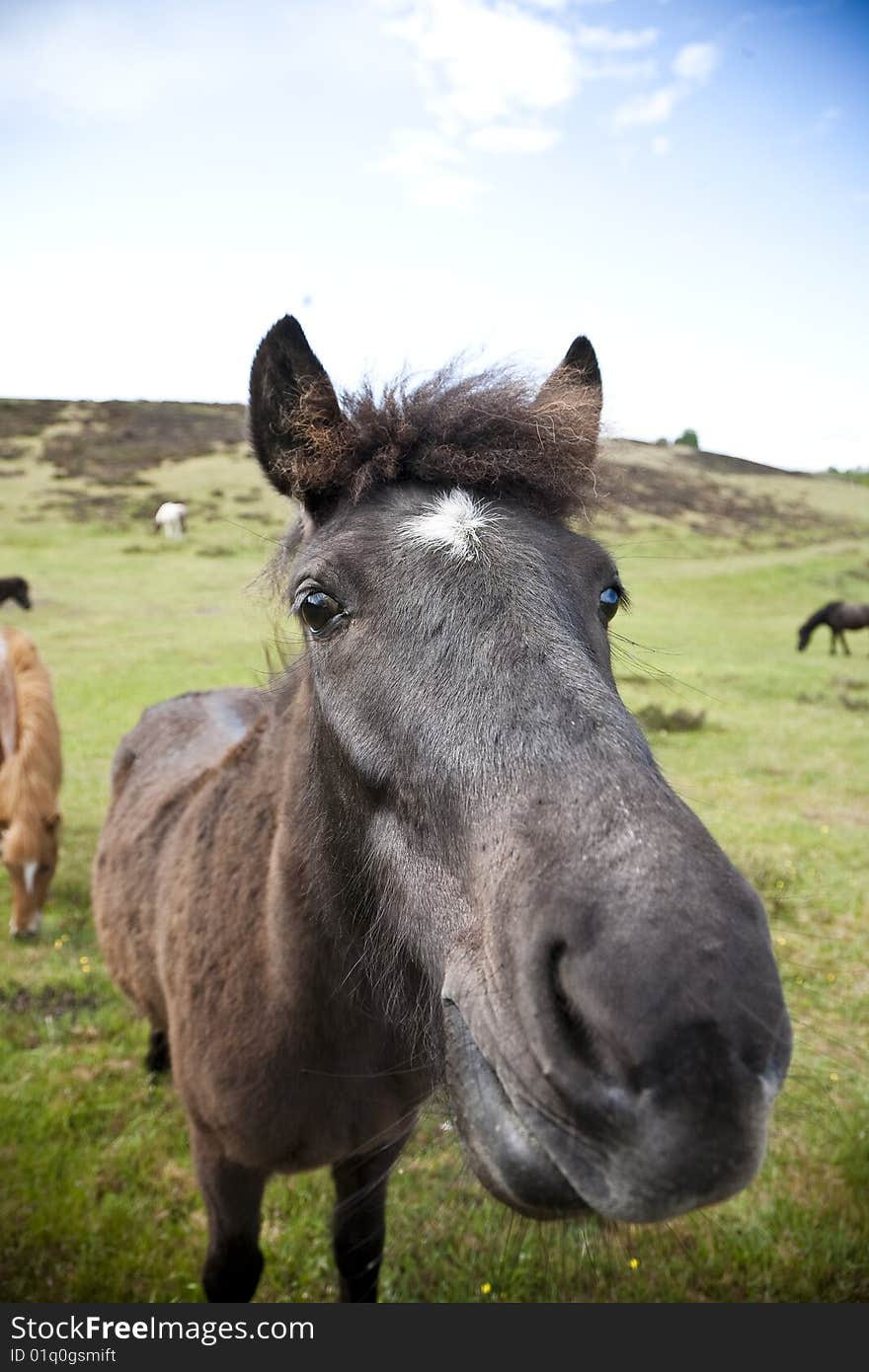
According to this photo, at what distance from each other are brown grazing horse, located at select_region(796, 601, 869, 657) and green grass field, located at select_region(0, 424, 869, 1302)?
458 cm

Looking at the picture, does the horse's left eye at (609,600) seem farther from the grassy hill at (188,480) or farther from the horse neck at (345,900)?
the grassy hill at (188,480)

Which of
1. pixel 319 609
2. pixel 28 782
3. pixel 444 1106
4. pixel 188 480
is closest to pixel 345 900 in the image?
pixel 444 1106

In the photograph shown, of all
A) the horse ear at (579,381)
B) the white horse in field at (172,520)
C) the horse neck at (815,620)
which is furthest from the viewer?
the white horse in field at (172,520)

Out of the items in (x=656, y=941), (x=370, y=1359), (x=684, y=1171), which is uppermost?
(x=656, y=941)

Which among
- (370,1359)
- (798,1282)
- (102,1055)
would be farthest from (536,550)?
(102,1055)

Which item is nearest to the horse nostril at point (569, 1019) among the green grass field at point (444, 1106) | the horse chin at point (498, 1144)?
the horse chin at point (498, 1144)

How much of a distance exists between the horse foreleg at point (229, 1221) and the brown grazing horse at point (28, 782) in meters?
4.82

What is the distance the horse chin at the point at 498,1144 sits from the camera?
5.18 feet

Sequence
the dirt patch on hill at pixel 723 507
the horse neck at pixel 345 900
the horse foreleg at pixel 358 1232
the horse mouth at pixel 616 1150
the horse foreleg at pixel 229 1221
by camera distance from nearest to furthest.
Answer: the horse mouth at pixel 616 1150 < the horse neck at pixel 345 900 < the horse foreleg at pixel 229 1221 < the horse foreleg at pixel 358 1232 < the dirt patch on hill at pixel 723 507

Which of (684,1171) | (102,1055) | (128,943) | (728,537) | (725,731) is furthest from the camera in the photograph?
(728,537)

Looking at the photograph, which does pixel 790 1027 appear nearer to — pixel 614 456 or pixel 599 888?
pixel 599 888

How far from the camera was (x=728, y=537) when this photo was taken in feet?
152

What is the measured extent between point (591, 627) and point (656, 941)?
1.09 m

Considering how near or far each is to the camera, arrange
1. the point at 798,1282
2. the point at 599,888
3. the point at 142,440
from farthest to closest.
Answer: the point at 142,440, the point at 798,1282, the point at 599,888
